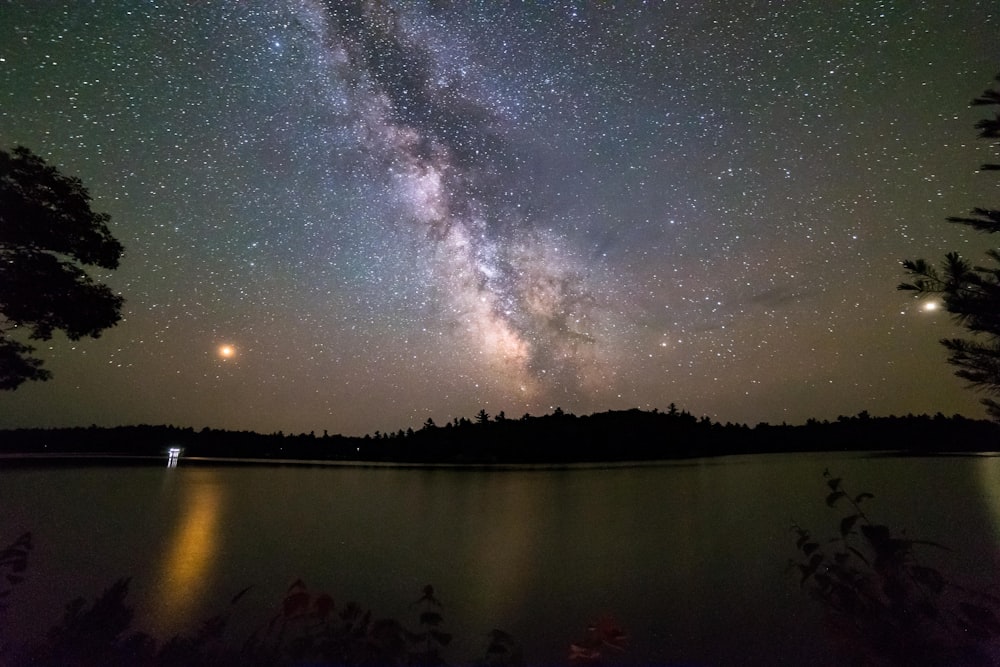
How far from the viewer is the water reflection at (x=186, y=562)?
7.78 meters

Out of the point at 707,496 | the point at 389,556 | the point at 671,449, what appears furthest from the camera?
the point at 671,449

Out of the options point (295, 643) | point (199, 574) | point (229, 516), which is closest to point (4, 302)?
point (295, 643)

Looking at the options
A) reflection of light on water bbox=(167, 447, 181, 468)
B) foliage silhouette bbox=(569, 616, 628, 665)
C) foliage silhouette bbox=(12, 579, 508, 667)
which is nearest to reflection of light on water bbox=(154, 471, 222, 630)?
foliage silhouette bbox=(12, 579, 508, 667)

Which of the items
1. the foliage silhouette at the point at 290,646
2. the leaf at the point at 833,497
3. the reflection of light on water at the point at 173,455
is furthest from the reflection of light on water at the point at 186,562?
the reflection of light on water at the point at 173,455

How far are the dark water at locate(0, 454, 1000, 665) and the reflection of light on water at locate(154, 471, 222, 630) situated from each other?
0.18 ft

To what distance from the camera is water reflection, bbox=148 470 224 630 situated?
7.78 metres

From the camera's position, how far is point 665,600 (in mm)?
8016

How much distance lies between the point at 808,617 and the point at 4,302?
9.76 metres

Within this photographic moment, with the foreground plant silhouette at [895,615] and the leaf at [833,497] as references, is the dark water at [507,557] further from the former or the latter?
the leaf at [833,497]

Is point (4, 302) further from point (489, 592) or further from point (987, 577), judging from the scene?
point (987, 577)

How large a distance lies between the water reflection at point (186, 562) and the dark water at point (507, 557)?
0.06 m

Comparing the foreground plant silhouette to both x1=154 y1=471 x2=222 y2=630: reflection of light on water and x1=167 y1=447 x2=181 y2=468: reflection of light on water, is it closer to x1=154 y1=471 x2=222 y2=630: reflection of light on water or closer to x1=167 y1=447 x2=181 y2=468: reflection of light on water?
x1=154 y1=471 x2=222 y2=630: reflection of light on water

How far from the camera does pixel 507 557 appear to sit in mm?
11398

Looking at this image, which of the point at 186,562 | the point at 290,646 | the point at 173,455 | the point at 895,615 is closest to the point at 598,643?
the point at 290,646
